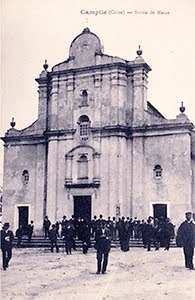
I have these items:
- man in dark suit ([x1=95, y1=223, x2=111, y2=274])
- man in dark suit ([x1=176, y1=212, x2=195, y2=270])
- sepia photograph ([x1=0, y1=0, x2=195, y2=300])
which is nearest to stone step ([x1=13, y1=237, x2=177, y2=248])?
sepia photograph ([x1=0, y1=0, x2=195, y2=300])

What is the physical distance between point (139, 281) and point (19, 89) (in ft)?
16.7

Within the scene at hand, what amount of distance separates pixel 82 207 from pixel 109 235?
27.6ft

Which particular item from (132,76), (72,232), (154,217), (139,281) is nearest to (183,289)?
(139,281)

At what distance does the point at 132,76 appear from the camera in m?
19.7

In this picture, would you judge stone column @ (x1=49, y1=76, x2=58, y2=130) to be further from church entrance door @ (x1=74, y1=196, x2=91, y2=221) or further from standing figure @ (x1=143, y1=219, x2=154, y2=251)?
standing figure @ (x1=143, y1=219, x2=154, y2=251)

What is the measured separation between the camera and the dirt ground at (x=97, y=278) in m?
8.97

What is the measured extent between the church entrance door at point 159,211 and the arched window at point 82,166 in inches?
110

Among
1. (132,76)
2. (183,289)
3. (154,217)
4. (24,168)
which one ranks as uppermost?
(132,76)

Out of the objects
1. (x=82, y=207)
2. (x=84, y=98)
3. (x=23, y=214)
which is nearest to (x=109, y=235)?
(x=82, y=207)

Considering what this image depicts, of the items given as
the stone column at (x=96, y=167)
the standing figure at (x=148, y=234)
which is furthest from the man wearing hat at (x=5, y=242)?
the stone column at (x=96, y=167)

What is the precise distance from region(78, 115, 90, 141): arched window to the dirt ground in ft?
20.9

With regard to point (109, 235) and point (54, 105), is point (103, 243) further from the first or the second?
point (54, 105)

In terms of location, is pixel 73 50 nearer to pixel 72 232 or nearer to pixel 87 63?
pixel 87 63

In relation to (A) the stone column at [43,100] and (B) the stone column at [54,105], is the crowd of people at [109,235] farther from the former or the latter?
(A) the stone column at [43,100]
